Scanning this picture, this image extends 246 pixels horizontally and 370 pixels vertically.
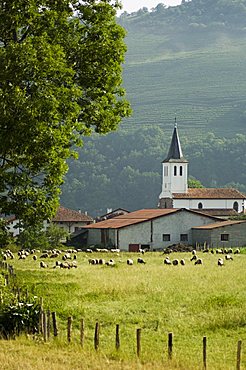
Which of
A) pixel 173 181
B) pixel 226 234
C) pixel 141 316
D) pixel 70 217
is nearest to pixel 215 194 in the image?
pixel 173 181

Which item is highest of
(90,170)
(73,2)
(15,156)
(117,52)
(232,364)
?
(90,170)

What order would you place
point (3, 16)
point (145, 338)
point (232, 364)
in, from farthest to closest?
point (3, 16), point (145, 338), point (232, 364)

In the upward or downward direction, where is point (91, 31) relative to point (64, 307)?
upward

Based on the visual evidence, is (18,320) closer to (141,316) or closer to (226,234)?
(141,316)

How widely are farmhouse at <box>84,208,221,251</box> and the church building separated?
34.8 metres

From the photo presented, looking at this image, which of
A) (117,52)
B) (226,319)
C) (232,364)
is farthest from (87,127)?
(232,364)

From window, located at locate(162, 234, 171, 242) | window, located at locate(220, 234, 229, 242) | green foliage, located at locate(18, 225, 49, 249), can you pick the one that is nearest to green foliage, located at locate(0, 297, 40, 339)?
green foliage, located at locate(18, 225, 49, 249)

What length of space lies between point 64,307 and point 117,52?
8.06 m

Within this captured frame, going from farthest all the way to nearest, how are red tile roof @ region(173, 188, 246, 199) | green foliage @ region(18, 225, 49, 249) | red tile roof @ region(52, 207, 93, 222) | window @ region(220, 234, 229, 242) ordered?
1. red tile roof @ region(173, 188, 246, 199)
2. red tile roof @ region(52, 207, 93, 222)
3. window @ region(220, 234, 229, 242)
4. green foliage @ region(18, 225, 49, 249)

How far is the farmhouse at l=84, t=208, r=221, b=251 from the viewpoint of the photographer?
81.1 metres

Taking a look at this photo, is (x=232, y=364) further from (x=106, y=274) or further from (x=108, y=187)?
(x=108, y=187)

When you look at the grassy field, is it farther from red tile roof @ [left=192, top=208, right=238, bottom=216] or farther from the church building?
the church building

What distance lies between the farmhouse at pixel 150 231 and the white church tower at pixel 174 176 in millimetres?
50680

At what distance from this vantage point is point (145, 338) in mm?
21703
